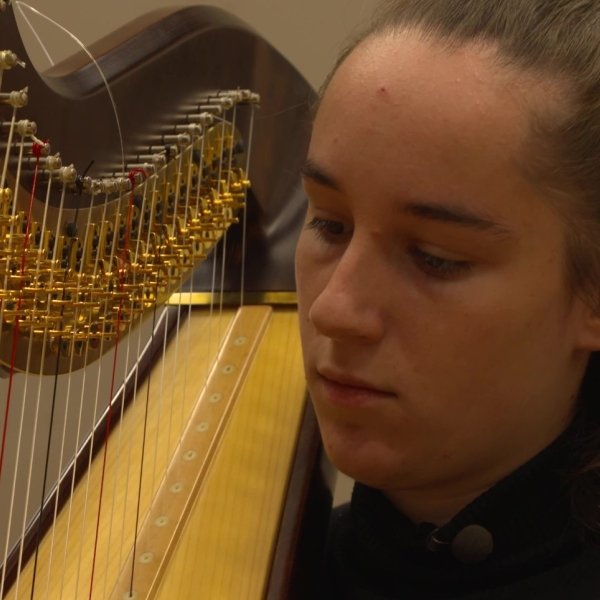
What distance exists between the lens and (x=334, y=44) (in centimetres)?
233

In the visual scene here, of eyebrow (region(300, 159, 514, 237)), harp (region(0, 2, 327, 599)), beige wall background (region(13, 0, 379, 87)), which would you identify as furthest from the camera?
beige wall background (region(13, 0, 379, 87))

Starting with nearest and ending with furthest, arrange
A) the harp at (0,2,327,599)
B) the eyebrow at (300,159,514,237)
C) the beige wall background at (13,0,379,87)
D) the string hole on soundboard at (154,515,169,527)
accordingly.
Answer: the eyebrow at (300,159,514,237) → the harp at (0,2,327,599) → the string hole on soundboard at (154,515,169,527) → the beige wall background at (13,0,379,87)

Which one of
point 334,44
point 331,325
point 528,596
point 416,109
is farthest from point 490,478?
point 334,44

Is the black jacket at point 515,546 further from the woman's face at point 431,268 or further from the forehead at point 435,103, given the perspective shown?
the forehead at point 435,103

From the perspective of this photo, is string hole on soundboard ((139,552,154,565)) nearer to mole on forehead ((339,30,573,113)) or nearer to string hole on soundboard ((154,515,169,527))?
string hole on soundboard ((154,515,169,527))

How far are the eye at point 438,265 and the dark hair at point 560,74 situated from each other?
8 centimetres

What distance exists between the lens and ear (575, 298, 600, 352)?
1.00 meters

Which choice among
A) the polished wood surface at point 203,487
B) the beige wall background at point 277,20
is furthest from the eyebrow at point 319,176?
the beige wall background at point 277,20

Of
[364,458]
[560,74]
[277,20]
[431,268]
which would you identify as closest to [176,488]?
[364,458]

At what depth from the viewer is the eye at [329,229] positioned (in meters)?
1.02

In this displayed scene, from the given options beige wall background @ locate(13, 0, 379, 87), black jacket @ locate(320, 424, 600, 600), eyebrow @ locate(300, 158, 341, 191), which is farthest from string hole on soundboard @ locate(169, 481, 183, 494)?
beige wall background @ locate(13, 0, 379, 87)

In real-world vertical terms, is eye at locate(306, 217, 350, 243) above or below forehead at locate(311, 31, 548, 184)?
below

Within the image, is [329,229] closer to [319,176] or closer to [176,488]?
[319,176]

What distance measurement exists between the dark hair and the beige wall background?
133 centimetres
